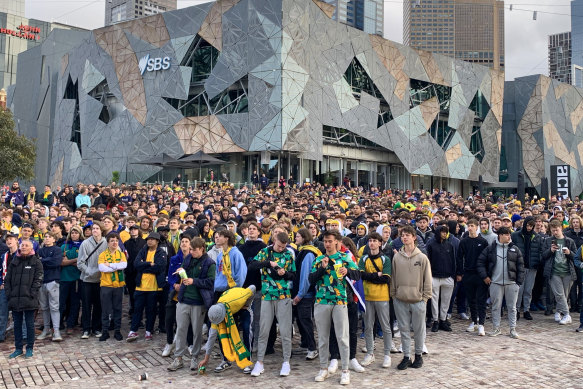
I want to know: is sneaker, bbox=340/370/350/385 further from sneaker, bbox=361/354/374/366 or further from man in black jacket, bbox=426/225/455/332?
man in black jacket, bbox=426/225/455/332

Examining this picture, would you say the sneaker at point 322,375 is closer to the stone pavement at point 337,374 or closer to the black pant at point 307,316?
the stone pavement at point 337,374

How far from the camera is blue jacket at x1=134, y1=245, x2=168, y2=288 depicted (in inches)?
350

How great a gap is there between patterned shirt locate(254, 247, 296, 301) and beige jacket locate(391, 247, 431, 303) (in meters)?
1.58

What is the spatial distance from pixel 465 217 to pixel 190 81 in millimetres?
28510

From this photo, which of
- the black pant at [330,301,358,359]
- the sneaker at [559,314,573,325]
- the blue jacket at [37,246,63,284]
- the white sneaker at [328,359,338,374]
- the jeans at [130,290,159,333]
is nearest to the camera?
the white sneaker at [328,359,338,374]

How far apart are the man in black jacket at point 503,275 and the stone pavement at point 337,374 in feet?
1.31

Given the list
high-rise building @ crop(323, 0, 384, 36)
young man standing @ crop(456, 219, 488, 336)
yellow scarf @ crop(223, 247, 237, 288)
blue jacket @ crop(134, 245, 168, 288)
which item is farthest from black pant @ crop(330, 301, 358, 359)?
high-rise building @ crop(323, 0, 384, 36)

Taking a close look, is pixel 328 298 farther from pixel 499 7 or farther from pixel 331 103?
pixel 499 7

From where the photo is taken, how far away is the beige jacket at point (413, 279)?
764cm

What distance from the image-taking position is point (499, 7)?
651ft

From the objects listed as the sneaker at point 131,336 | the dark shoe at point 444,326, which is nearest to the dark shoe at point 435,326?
the dark shoe at point 444,326

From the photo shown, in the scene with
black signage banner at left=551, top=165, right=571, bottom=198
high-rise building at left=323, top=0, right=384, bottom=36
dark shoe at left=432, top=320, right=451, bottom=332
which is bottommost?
dark shoe at left=432, top=320, right=451, bottom=332

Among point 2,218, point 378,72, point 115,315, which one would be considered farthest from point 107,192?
point 378,72

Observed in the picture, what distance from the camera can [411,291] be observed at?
764 cm
